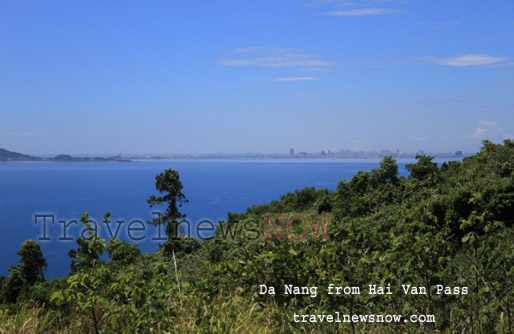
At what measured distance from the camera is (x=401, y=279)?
2.92 metres

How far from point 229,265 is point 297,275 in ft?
1.94

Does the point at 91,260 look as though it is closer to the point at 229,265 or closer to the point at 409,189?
the point at 229,265

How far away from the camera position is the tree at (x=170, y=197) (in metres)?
20.1

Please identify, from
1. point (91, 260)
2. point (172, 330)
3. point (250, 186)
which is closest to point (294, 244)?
point (172, 330)

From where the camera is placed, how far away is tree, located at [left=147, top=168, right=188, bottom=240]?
20.1 m

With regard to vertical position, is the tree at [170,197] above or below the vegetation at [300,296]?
below

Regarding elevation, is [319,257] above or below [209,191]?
above

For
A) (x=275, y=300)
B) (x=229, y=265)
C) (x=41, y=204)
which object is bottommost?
(x=41, y=204)

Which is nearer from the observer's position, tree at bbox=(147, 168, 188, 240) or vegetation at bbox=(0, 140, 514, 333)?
vegetation at bbox=(0, 140, 514, 333)

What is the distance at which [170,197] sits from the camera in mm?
20594

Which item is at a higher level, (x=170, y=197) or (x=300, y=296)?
(x=300, y=296)

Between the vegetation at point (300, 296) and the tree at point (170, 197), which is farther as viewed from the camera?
the tree at point (170, 197)

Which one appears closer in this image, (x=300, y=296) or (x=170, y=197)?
(x=300, y=296)

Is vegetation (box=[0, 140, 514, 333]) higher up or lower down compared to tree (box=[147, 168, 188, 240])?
higher up
